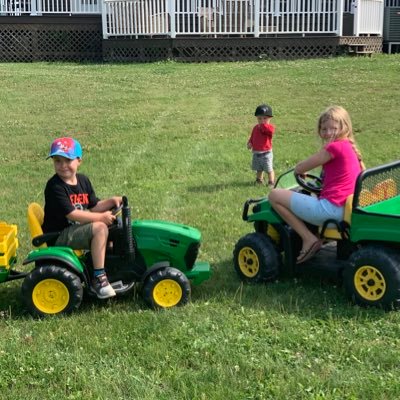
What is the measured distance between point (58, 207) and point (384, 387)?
248 centimetres

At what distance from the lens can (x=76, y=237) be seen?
480cm

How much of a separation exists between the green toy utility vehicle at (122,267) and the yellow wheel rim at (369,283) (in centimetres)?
111

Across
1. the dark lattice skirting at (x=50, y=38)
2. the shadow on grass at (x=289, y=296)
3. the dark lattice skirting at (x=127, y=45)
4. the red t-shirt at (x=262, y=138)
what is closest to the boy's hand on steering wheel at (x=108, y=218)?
the shadow on grass at (x=289, y=296)

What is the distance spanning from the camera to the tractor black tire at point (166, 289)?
4750mm

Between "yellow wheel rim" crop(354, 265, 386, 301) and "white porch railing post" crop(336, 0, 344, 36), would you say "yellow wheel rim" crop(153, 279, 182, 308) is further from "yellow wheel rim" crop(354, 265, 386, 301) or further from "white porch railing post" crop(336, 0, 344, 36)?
"white porch railing post" crop(336, 0, 344, 36)

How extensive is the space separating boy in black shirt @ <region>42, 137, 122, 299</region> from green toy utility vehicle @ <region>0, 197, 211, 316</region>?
8 centimetres

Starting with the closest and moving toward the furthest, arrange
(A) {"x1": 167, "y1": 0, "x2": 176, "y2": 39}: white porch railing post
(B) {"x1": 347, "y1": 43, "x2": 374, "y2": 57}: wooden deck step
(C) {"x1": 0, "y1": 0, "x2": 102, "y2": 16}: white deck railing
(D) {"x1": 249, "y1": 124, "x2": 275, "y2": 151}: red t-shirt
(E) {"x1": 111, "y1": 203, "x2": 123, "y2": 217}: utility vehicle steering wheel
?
(E) {"x1": 111, "y1": 203, "x2": 123, "y2": 217}: utility vehicle steering wheel, (D) {"x1": 249, "y1": 124, "x2": 275, "y2": 151}: red t-shirt, (A) {"x1": 167, "y1": 0, "x2": 176, "y2": 39}: white porch railing post, (B) {"x1": 347, "y1": 43, "x2": 374, "y2": 57}: wooden deck step, (C) {"x1": 0, "y1": 0, "x2": 102, "y2": 16}: white deck railing

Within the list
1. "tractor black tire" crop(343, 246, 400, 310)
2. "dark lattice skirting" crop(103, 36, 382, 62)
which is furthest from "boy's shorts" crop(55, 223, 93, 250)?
"dark lattice skirting" crop(103, 36, 382, 62)

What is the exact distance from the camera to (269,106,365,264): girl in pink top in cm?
496

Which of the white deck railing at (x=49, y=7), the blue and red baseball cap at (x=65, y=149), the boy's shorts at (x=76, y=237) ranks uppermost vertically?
the white deck railing at (x=49, y=7)

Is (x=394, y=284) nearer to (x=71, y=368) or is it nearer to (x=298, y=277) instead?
(x=298, y=277)

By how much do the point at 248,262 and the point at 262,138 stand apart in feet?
12.2

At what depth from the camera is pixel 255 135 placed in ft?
29.2

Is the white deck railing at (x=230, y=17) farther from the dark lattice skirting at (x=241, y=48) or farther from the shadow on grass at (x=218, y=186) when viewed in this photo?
the shadow on grass at (x=218, y=186)
